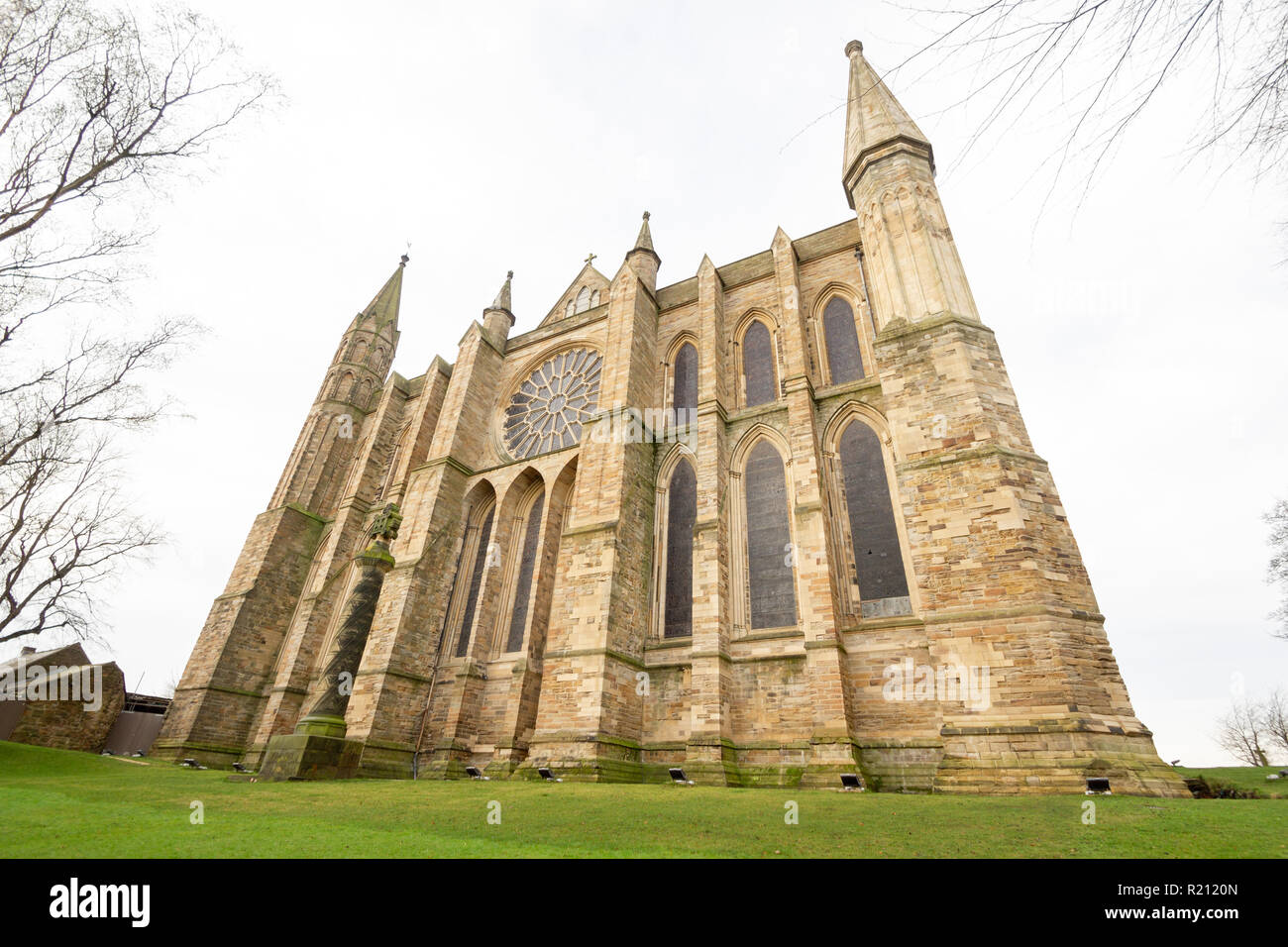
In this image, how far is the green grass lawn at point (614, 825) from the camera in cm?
386

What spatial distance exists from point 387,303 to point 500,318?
9253 mm

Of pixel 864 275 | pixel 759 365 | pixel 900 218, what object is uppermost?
pixel 864 275

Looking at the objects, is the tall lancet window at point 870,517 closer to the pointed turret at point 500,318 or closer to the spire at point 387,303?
the pointed turret at point 500,318

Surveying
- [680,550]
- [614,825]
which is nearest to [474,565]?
[680,550]

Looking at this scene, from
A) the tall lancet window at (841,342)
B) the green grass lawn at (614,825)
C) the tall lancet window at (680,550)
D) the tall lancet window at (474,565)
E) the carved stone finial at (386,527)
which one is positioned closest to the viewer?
the green grass lawn at (614,825)

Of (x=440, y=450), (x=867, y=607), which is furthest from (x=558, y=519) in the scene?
(x=867, y=607)

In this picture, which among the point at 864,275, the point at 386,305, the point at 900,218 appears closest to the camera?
the point at 900,218

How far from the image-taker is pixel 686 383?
58.0ft

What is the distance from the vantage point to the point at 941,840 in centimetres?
424

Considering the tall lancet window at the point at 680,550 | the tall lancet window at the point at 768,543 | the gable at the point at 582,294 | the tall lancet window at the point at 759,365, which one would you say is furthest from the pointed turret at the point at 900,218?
the gable at the point at 582,294

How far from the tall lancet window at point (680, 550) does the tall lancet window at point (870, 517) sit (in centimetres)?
366

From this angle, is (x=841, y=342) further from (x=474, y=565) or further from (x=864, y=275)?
(x=474, y=565)

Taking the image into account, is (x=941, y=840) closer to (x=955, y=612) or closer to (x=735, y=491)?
(x=955, y=612)
